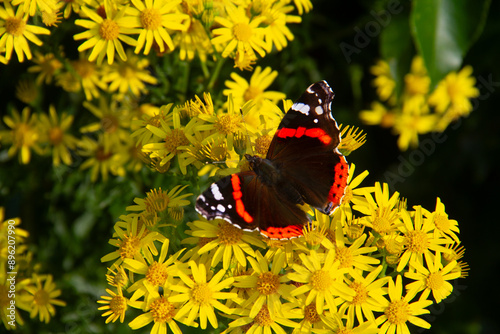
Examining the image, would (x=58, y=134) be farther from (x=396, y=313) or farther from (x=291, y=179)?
(x=396, y=313)

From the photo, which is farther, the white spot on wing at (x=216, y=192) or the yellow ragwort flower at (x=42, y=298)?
the yellow ragwort flower at (x=42, y=298)

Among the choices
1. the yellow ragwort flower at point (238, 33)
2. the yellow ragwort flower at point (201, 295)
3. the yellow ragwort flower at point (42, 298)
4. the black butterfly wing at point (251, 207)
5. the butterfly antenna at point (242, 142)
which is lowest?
the yellow ragwort flower at point (42, 298)

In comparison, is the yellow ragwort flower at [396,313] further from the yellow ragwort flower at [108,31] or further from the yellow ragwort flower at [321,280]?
the yellow ragwort flower at [108,31]

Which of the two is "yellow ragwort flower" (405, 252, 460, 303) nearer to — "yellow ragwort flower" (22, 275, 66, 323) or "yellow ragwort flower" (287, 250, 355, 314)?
"yellow ragwort flower" (287, 250, 355, 314)

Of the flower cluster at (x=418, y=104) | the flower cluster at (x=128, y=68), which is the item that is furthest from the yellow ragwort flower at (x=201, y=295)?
the flower cluster at (x=418, y=104)

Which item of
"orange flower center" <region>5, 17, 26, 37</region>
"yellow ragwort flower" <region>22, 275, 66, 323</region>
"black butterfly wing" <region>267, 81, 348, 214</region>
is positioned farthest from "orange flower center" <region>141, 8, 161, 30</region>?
"yellow ragwort flower" <region>22, 275, 66, 323</region>
